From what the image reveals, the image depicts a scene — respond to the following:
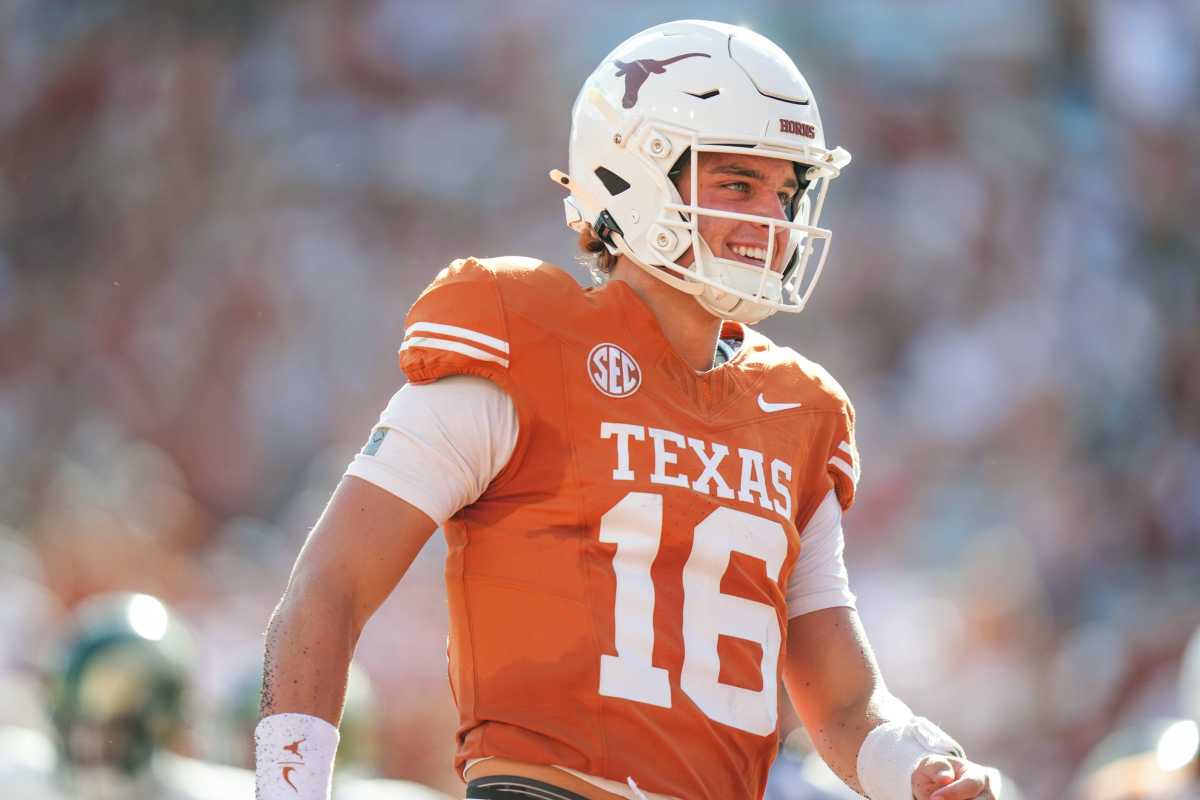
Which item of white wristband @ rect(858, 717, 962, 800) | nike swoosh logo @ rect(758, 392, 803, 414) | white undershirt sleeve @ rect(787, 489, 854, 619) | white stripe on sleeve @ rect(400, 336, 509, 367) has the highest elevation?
nike swoosh logo @ rect(758, 392, 803, 414)

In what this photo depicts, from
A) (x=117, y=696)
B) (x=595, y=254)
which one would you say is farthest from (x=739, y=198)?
(x=117, y=696)

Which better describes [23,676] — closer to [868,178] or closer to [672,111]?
[672,111]

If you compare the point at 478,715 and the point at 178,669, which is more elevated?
the point at 178,669

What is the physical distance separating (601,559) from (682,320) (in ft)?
1.46

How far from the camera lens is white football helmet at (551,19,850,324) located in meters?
2.46

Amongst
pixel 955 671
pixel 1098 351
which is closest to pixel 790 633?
pixel 955 671

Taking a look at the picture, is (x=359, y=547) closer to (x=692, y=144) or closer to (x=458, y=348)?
(x=458, y=348)

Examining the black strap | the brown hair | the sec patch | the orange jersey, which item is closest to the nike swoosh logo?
the orange jersey

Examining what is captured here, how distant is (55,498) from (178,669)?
5.65 meters

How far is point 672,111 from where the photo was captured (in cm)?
251

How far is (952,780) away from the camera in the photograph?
2.21 meters

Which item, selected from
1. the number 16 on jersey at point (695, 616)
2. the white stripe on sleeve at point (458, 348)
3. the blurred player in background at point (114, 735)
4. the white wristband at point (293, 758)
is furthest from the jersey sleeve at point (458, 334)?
the blurred player in background at point (114, 735)

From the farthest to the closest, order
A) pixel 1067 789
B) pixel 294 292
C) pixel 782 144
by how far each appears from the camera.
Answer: pixel 294 292
pixel 1067 789
pixel 782 144

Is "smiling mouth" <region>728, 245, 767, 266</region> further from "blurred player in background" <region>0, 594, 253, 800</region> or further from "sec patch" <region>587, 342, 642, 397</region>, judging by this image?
"blurred player in background" <region>0, 594, 253, 800</region>
